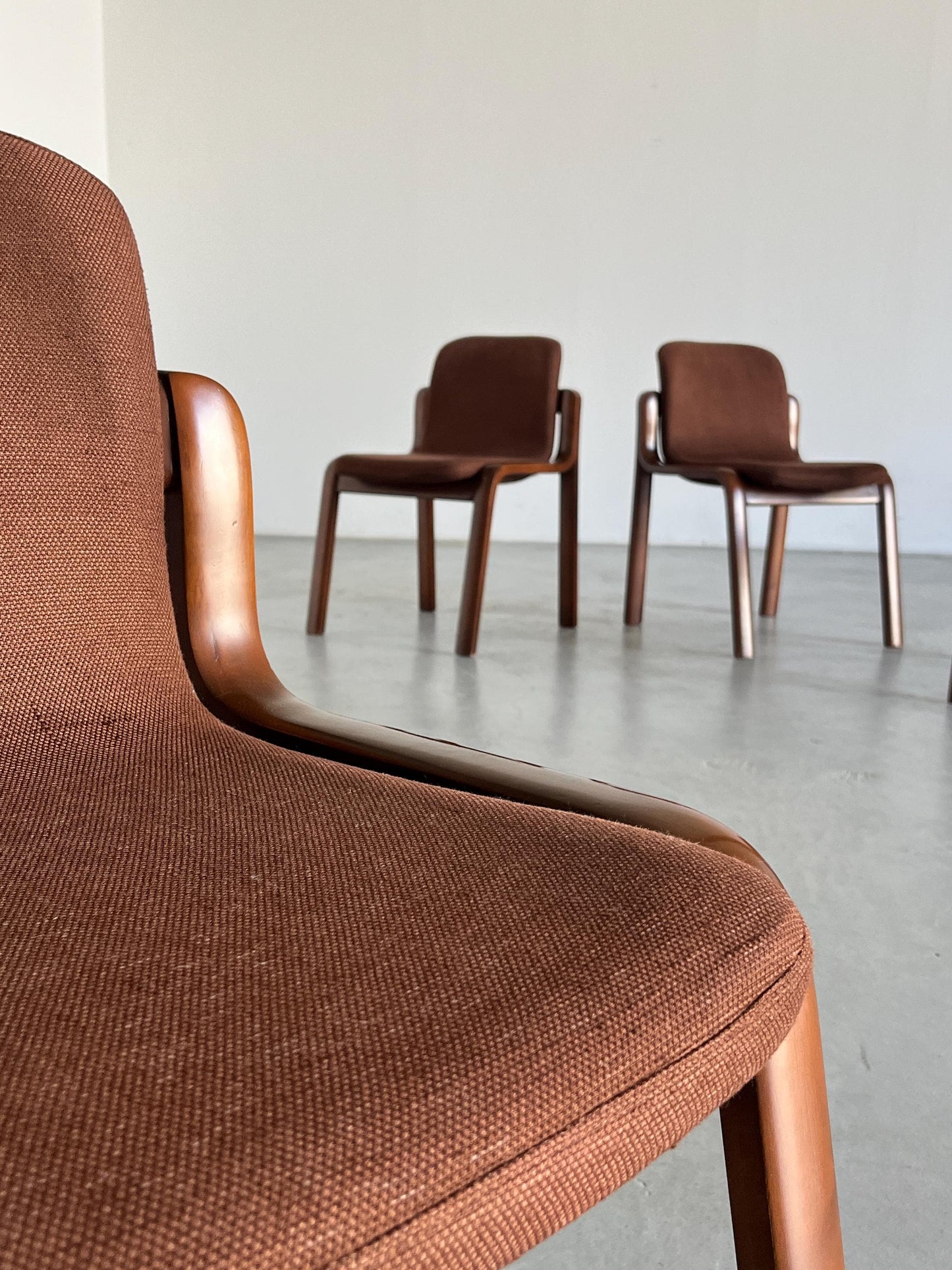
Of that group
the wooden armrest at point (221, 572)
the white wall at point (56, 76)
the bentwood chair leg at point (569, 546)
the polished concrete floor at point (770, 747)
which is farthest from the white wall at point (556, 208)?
the wooden armrest at point (221, 572)

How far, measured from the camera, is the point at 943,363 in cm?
457

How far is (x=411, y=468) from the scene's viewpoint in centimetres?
246

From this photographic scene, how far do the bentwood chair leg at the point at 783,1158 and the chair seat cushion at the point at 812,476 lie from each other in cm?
228

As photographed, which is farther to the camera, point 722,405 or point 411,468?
point 722,405

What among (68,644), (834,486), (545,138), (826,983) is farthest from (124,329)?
(545,138)

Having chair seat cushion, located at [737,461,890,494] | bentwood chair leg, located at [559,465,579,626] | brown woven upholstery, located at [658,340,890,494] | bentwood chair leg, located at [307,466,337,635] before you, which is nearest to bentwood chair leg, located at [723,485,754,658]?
chair seat cushion, located at [737,461,890,494]

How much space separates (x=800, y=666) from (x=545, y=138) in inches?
120

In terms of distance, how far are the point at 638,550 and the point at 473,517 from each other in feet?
1.99

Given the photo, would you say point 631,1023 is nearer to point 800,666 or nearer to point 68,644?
point 68,644

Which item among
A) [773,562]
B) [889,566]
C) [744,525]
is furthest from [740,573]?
[773,562]

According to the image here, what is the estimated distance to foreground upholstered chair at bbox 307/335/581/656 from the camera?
246cm

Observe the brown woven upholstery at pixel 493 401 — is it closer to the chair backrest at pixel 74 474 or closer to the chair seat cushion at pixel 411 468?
the chair seat cushion at pixel 411 468

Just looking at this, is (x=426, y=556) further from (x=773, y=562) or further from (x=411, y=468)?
(x=773, y=562)

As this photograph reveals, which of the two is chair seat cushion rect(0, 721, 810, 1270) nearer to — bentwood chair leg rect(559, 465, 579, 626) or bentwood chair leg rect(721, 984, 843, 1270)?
bentwood chair leg rect(721, 984, 843, 1270)
